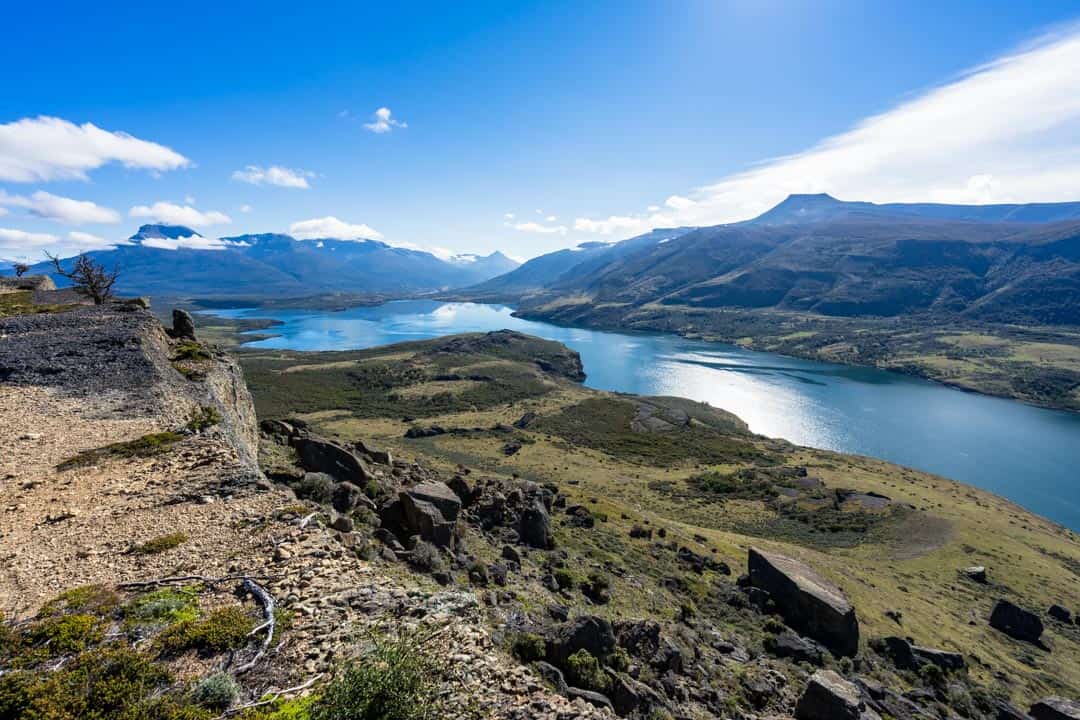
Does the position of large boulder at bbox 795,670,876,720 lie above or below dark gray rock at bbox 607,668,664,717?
below

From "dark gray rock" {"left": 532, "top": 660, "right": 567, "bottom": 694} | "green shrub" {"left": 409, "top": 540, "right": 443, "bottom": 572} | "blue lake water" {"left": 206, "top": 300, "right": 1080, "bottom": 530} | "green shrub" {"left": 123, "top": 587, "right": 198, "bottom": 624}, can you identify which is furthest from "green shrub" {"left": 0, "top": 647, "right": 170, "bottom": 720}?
"blue lake water" {"left": 206, "top": 300, "right": 1080, "bottom": 530}

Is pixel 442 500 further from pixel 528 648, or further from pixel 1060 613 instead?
pixel 1060 613

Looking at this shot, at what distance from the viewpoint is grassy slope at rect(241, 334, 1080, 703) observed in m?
28.6

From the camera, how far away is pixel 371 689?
7.01 m

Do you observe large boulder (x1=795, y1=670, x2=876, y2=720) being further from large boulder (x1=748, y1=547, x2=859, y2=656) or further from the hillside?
large boulder (x1=748, y1=547, x2=859, y2=656)

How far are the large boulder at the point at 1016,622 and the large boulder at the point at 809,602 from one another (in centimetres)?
1657

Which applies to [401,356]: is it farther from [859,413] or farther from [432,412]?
[859,413]

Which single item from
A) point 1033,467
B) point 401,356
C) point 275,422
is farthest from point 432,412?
point 1033,467

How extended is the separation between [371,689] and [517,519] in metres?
18.7

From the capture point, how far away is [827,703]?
587 inches

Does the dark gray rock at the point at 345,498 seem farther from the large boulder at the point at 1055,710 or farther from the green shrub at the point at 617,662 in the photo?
the large boulder at the point at 1055,710

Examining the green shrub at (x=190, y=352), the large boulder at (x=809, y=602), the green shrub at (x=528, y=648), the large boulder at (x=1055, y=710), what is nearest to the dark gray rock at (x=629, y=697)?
the green shrub at (x=528, y=648)

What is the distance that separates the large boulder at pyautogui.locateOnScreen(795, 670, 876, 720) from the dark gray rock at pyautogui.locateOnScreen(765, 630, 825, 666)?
586cm

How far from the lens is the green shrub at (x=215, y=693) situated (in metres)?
7.59
